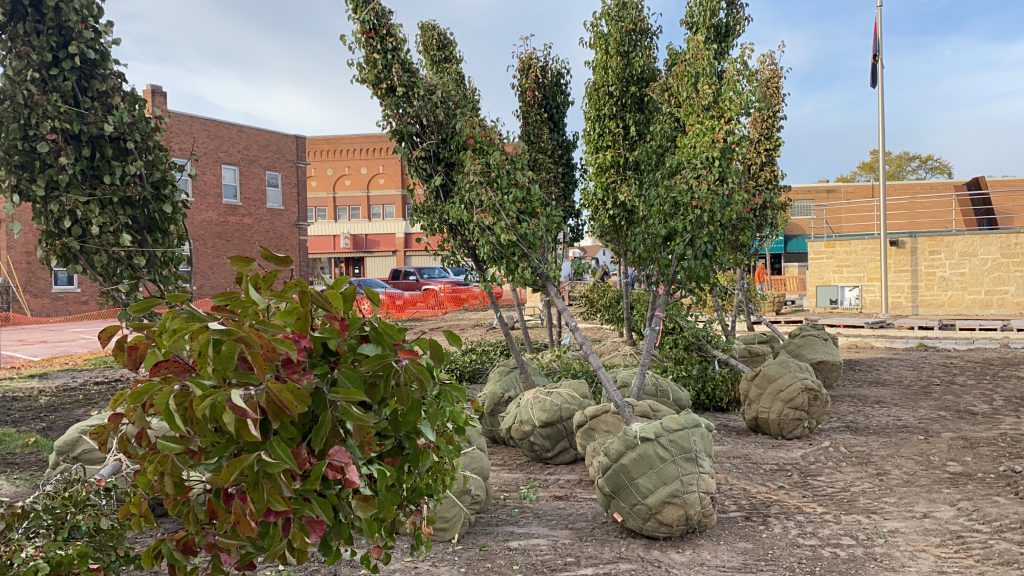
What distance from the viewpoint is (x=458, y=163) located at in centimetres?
Result: 696

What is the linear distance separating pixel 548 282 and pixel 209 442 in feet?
15.6

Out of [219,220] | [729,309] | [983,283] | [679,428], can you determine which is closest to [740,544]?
[679,428]

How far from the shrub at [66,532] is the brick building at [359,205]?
145 ft

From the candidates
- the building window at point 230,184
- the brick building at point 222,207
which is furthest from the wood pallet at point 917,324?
the building window at point 230,184

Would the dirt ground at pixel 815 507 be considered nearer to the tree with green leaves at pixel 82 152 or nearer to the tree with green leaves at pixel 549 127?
the tree with green leaves at pixel 82 152

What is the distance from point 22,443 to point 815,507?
7.33 meters

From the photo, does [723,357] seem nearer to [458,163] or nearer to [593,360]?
[593,360]

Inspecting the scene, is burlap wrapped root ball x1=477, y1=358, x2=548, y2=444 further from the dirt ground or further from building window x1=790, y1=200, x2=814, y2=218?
building window x1=790, y1=200, x2=814, y2=218

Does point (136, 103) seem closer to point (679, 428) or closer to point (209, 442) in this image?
point (209, 442)

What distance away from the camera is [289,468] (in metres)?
1.79

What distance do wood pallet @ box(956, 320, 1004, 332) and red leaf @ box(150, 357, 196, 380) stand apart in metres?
18.1

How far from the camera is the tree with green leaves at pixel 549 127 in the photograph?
33.2ft

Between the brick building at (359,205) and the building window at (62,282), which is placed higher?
the brick building at (359,205)

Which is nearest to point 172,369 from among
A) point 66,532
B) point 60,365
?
point 66,532
